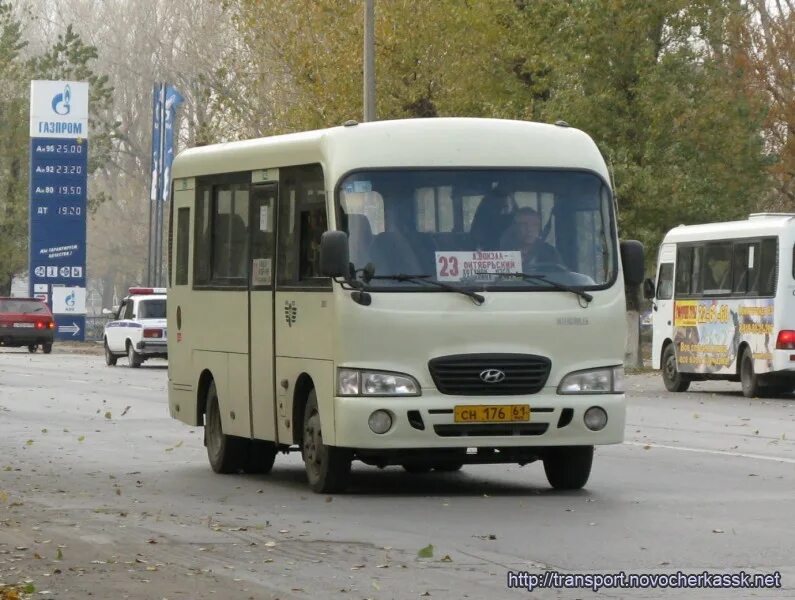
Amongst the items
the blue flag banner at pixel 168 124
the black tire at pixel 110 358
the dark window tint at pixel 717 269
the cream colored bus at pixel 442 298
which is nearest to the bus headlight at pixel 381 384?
the cream colored bus at pixel 442 298

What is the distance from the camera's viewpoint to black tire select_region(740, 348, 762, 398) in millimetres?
32750

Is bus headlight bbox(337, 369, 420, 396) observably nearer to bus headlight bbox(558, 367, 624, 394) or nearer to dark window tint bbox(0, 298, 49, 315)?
bus headlight bbox(558, 367, 624, 394)

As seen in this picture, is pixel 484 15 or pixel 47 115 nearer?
pixel 484 15

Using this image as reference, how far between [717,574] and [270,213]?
6.80 metres

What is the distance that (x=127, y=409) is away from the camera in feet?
94.3

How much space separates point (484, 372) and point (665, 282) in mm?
22149

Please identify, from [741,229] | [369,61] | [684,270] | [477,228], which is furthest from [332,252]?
[369,61]

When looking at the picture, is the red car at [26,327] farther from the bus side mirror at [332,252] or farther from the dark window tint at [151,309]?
the bus side mirror at [332,252]

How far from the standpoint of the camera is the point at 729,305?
112 feet

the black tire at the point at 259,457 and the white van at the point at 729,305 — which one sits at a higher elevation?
the white van at the point at 729,305

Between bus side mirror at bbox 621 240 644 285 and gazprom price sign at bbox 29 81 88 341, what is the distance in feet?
186

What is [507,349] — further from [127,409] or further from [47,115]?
[47,115]

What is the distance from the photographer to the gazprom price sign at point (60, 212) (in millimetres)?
71438

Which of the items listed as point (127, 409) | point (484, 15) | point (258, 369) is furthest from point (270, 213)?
point (484, 15)
